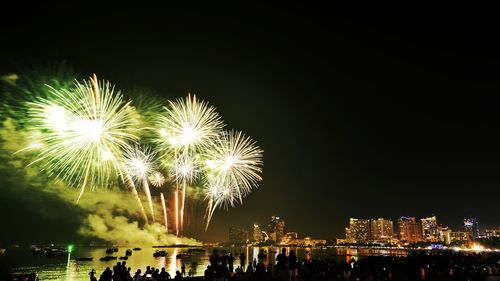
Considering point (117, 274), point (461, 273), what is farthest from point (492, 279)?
point (117, 274)

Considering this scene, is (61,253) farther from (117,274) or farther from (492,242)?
(492,242)

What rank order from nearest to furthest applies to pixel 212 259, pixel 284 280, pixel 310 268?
pixel 284 280, pixel 212 259, pixel 310 268

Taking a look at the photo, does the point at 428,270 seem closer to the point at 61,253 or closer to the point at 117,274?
the point at 117,274

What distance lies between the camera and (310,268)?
949 inches

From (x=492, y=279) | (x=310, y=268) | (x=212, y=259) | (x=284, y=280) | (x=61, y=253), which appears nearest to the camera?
(x=492, y=279)

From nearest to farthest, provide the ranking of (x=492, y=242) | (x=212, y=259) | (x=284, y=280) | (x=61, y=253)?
(x=284, y=280), (x=212, y=259), (x=61, y=253), (x=492, y=242)

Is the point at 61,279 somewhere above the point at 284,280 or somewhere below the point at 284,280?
below

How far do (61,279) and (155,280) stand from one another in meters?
35.3

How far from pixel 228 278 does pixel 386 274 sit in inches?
354

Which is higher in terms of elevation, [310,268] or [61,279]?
[310,268]

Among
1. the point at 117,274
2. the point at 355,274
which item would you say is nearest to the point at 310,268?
the point at 355,274

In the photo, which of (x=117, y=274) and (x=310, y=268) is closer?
(x=117, y=274)

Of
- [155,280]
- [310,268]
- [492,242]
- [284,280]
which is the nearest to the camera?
[284,280]

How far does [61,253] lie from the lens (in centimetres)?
12975
